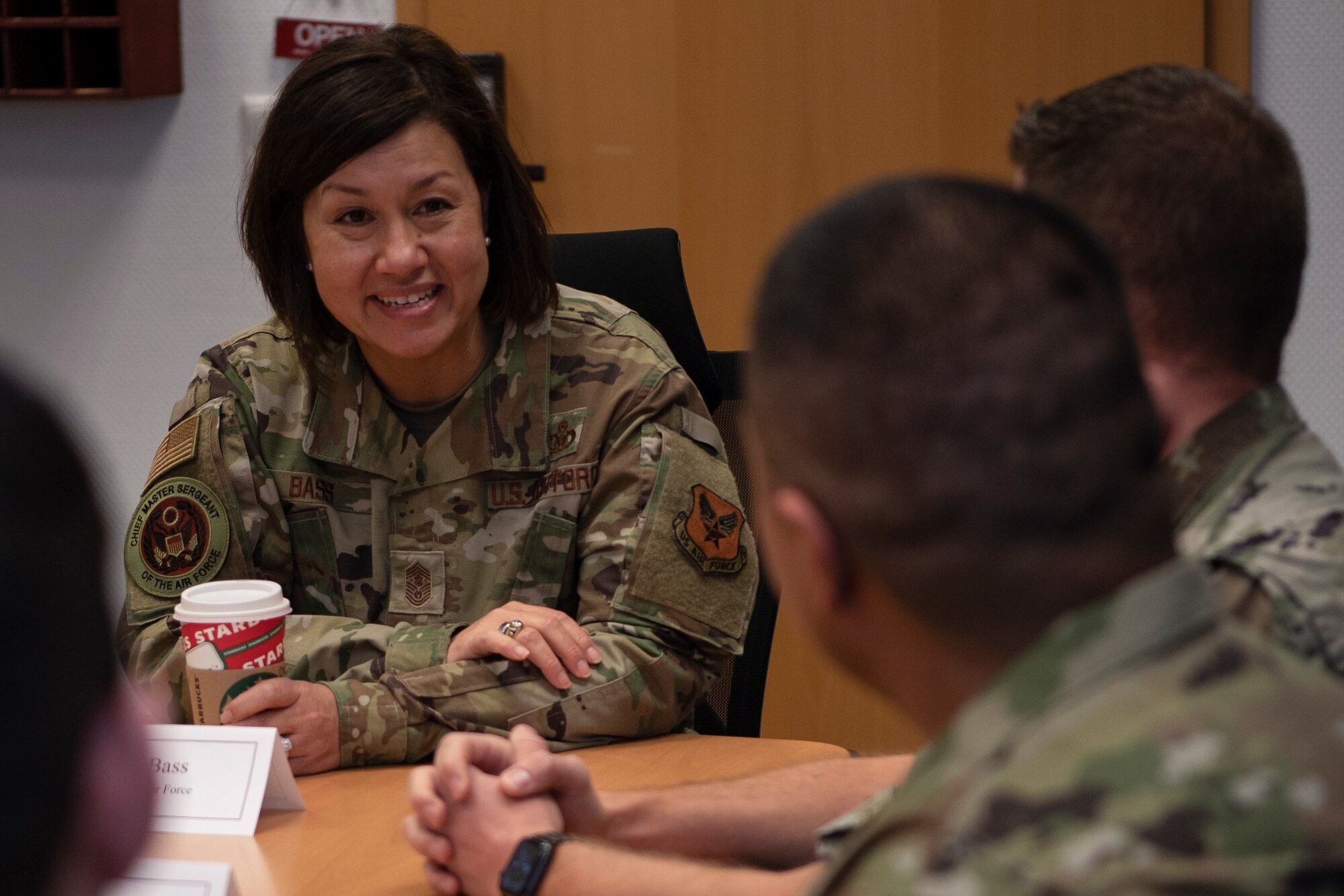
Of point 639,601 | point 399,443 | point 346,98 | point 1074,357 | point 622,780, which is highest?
point 346,98

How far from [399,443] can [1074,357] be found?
1.22 m

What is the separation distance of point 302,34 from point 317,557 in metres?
1.60

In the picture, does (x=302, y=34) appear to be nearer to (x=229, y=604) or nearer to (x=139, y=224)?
(x=139, y=224)

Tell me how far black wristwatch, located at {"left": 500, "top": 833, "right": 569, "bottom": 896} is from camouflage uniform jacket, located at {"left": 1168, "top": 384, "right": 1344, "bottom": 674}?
1.74 feet

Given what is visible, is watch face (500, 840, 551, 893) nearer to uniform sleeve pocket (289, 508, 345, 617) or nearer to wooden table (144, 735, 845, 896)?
wooden table (144, 735, 845, 896)

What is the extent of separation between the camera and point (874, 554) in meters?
0.64

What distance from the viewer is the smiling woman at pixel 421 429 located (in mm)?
1552

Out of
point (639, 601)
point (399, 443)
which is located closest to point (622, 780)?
point (639, 601)

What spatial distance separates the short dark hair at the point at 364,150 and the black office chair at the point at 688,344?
0.12 m

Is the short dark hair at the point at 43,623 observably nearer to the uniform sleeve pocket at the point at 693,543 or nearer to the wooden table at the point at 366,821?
the wooden table at the point at 366,821

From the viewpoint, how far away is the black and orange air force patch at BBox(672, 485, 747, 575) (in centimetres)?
158

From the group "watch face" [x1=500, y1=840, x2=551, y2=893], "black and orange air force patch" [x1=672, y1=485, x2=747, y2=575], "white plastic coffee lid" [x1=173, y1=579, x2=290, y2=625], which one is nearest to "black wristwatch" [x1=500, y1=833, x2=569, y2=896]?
"watch face" [x1=500, y1=840, x2=551, y2=893]

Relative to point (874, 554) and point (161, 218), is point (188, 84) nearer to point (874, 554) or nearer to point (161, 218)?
point (161, 218)

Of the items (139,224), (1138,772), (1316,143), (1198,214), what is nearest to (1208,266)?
(1198,214)
